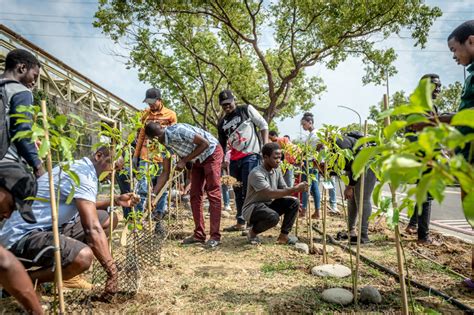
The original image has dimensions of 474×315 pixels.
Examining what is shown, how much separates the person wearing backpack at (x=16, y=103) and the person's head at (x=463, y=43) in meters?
3.20

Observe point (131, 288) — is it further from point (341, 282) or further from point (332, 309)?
point (341, 282)

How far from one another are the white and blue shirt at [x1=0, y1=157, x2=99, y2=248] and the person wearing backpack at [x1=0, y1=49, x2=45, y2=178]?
1.11 feet

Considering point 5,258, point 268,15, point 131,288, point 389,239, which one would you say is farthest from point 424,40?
point 5,258

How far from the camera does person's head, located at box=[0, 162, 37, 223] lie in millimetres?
1649

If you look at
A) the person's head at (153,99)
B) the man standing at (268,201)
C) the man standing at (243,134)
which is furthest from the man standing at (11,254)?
the man standing at (243,134)

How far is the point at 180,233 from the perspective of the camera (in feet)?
15.7

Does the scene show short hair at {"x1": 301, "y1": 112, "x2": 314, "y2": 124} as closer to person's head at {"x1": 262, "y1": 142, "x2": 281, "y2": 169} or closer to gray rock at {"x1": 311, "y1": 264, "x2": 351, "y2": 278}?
person's head at {"x1": 262, "y1": 142, "x2": 281, "y2": 169}

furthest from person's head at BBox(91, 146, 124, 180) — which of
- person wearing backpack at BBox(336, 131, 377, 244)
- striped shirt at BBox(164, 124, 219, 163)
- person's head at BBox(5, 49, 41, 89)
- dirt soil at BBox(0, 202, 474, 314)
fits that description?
person wearing backpack at BBox(336, 131, 377, 244)

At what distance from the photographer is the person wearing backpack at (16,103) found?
2463 mm

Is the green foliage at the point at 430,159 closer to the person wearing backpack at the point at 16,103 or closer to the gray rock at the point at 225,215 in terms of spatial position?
the person wearing backpack at the point at 16,103

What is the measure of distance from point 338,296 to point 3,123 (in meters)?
2.72

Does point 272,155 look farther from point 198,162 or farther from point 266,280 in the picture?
point 266,280

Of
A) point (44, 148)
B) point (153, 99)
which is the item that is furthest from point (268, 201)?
point (44, 148)

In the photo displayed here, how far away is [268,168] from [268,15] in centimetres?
800
